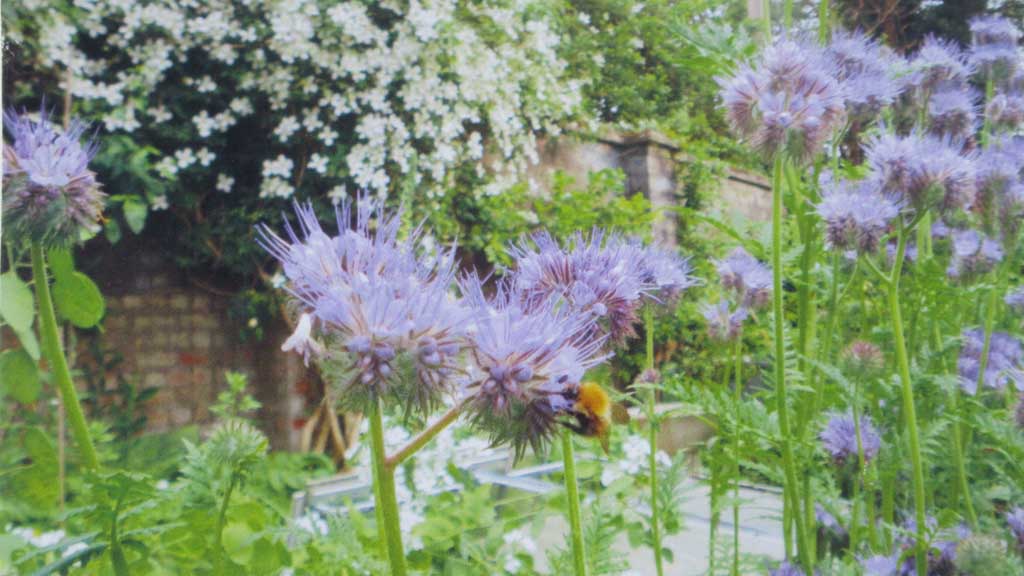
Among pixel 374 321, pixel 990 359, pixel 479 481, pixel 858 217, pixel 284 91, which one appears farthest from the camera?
pixel 284 91

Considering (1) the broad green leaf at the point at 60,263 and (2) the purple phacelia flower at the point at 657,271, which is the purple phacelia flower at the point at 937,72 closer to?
(2) the purple phacelia flower at the point at 657,271

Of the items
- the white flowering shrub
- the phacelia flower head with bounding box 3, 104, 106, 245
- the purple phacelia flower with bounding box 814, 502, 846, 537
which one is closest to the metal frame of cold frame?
the purple phacelia flower with bounding box 814, 502, 846, 537

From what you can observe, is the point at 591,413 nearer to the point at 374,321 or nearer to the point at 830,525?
the point at 374,321

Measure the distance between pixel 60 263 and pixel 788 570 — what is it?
74 centimetres

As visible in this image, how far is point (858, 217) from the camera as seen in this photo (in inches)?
31.1

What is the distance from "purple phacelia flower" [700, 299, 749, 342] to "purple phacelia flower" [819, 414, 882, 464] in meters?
0.16

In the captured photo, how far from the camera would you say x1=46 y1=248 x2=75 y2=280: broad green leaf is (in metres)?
0.48

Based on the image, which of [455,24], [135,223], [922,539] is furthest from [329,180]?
[922,539]

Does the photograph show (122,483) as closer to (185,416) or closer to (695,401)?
(695,401)

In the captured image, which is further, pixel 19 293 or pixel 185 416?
pixel 185 416

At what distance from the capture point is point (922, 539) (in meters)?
0.65

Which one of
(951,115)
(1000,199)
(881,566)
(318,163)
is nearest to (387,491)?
(881,566)

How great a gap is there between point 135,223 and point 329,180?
694 mm

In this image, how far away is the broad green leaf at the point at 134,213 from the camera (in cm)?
119
